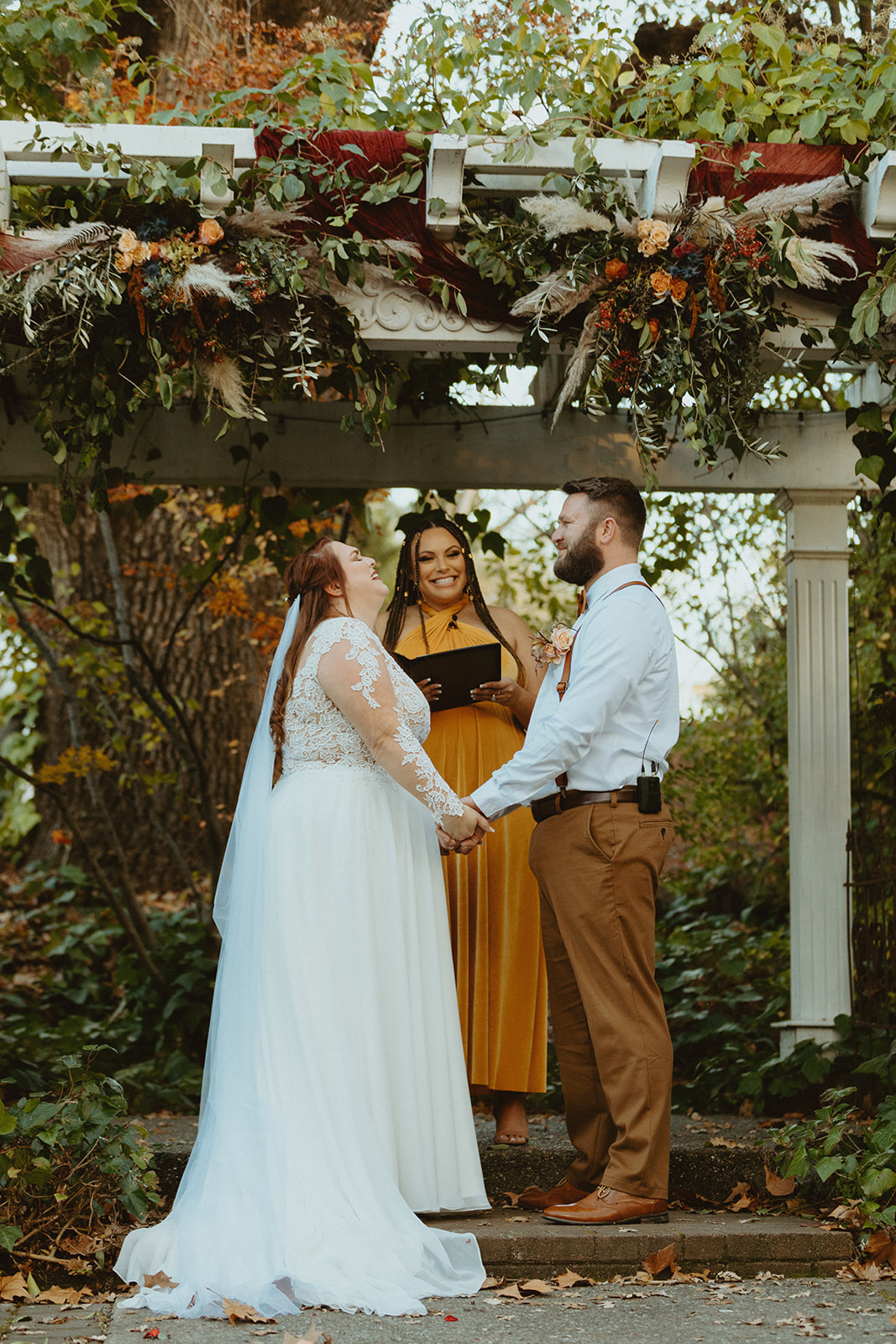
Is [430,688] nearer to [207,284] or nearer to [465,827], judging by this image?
[465,827]

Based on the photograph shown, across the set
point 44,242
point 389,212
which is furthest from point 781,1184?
point 44,242

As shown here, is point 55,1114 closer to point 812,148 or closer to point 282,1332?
point 282,1332

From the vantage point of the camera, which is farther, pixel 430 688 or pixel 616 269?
pixel 430 688

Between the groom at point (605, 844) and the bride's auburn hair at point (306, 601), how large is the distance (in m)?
0.62

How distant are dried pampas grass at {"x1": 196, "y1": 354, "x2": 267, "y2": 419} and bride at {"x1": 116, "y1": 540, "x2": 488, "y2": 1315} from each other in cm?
48

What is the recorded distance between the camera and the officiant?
13.9 ft

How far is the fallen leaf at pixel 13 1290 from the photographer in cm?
327

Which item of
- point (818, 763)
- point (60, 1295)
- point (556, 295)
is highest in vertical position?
point (556, 295)

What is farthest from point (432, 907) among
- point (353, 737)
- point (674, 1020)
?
point (674, 1020)

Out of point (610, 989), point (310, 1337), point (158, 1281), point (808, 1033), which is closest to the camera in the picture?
point (310, 1337)

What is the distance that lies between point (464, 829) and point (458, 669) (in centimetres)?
69

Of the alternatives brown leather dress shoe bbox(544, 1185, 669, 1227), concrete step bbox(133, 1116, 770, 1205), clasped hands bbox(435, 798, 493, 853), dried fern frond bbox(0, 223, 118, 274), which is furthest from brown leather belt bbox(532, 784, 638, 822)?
dried fern frond bbox(0, 223, 118, 274)

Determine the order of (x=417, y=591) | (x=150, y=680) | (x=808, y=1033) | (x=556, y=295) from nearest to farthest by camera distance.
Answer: (x=556, y=295)
(x=417, y=591)
(x=808, y=1033)
(x=150, y=680)

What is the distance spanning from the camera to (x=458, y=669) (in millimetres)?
4168
